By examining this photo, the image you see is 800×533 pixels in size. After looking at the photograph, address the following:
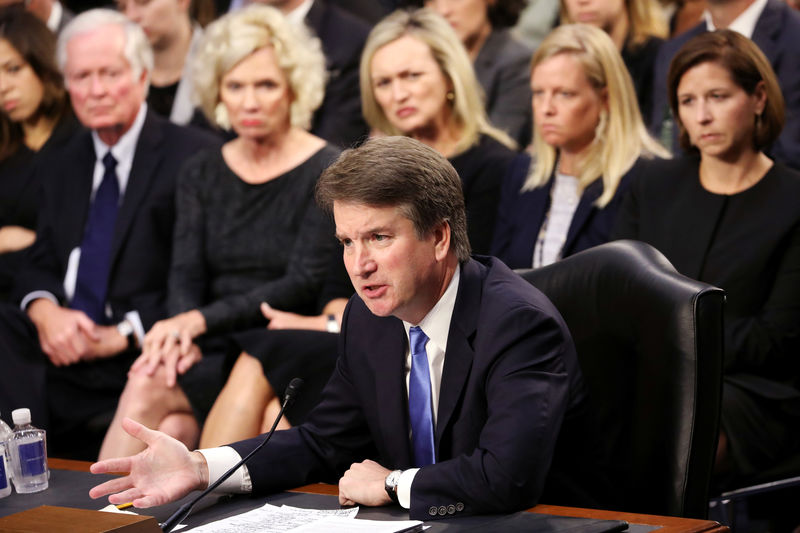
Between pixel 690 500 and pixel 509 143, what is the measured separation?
217 centimetres

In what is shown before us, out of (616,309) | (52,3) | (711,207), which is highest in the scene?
(52,3)

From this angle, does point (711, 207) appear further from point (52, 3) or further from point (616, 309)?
point (52, 3)

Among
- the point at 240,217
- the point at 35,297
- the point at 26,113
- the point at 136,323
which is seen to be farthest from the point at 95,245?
the point at 26,113

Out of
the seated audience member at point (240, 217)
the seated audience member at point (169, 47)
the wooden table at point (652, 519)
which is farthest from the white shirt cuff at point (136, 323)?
the wooden table at point (652, 519)

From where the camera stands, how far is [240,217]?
3.88 metres

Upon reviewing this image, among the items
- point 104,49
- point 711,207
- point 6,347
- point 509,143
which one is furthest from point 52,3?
point 711,207

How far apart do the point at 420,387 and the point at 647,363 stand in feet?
1.47

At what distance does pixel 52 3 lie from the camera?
5633mm

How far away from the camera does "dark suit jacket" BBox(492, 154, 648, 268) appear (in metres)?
3.46

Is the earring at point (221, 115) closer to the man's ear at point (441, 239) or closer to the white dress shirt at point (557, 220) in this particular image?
the white dress shirt at point (557, 220)

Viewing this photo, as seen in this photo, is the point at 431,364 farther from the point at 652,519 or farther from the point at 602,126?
the point at 602,126

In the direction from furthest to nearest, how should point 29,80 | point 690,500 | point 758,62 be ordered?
point 29,80, point 758,62, point 690,500

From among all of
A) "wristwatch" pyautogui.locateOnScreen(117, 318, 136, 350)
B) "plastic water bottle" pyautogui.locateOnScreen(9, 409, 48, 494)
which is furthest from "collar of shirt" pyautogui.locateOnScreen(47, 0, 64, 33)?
"plastic water bottle" pyautogui.locateOnScreen(9, 409, 48, 494)

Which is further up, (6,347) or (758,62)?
(758,62)
